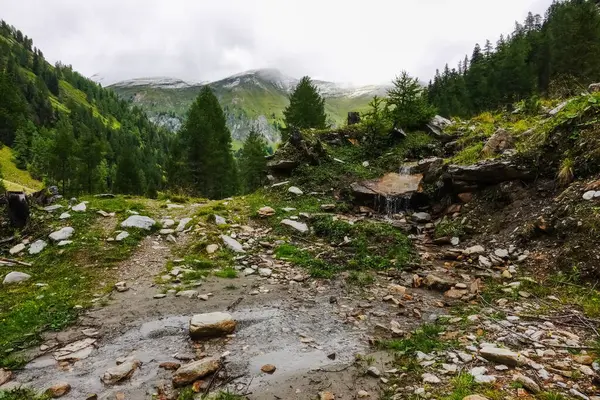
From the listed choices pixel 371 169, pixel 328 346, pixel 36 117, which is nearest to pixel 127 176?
pixel 371 169

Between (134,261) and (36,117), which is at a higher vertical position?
(36,117)

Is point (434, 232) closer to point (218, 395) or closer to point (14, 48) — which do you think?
point (218, 395)

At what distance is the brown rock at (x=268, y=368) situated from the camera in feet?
16.0

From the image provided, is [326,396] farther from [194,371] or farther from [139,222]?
[139,222]

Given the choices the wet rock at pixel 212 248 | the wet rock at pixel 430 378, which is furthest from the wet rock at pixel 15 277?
the wet rock at pixel 430 378

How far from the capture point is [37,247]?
978cm

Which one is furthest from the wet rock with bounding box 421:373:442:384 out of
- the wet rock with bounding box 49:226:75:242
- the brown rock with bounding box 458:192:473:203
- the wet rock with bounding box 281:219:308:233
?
the wet rock with bounding box 49:226:75:242

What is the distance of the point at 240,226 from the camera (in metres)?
12.1

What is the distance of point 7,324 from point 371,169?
15528 millimetres

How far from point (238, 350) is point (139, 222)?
7.80m

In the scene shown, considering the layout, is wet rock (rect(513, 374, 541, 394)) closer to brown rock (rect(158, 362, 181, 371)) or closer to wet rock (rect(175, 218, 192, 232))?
brown rock (rect(158, 362, 181, 371))

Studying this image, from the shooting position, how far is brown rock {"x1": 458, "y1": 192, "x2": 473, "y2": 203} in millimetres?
11930

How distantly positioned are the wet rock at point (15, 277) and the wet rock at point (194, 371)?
249 inches

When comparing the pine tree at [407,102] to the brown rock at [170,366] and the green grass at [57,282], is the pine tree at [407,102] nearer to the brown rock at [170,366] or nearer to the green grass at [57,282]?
the green grass at [57,282]
